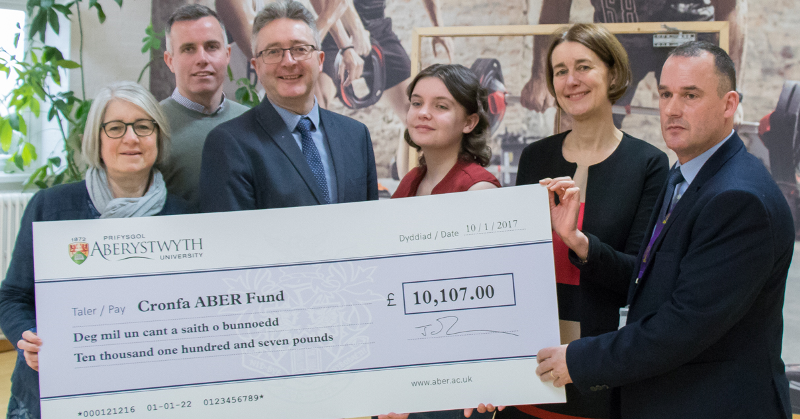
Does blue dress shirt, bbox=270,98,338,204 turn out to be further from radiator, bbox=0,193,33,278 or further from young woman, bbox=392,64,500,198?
radiator, bbox=0,193,33,278

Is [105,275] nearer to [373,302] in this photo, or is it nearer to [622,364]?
[373,302]

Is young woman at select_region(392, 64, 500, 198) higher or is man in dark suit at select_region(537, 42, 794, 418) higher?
young woman at select_region(392, 64, 500, 198)

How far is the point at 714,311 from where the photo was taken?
1239mm

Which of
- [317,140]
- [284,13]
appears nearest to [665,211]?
[317,140]

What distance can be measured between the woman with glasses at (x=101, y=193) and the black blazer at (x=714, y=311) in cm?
141

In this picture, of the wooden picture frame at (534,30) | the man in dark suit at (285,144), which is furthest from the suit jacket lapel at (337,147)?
the wooden picture frame at (534,30)

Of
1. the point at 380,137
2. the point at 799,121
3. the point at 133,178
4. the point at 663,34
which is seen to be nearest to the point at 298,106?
the point at 133,178

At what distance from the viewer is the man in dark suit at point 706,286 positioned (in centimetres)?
123

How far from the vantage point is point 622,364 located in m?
1.34

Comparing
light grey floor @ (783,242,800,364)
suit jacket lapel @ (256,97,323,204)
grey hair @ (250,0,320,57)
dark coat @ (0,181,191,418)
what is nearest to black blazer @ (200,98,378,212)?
suit jacket lapel @ (256,97,323,204)

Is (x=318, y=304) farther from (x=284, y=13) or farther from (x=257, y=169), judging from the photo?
(x=284, y=13)

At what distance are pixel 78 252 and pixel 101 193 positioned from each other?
255 millimetres

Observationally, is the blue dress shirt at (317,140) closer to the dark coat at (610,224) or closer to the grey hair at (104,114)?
the grey hair at (104,114)

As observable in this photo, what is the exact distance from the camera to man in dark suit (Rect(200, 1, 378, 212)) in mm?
1676
